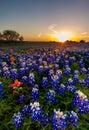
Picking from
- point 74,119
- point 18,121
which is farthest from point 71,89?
point 18,121

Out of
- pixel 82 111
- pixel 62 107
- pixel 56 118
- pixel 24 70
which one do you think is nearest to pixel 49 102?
pixel 62 107

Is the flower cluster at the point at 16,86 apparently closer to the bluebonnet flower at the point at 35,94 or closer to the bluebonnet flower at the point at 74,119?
the bluebonnet flower at the point at 35,94

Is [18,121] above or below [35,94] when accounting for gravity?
below

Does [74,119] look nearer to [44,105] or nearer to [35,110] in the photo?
[35,110]

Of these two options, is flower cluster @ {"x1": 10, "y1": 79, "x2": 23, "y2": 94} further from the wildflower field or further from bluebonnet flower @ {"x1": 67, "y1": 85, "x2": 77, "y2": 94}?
bluebonnet flower @ {"x1": 67, "y1": 85, "x2": 77, "y2": 94}

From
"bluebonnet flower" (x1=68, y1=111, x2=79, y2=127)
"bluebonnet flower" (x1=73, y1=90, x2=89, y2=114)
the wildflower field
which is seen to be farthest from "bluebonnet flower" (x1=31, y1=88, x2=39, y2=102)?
"bluebonnet flower" (x1=68, y1=111, x2=79, y2=127)

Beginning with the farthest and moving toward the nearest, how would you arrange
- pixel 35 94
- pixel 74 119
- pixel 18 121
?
1. pixel 35 94
2. pixel 18 121
3. pixel 74 119

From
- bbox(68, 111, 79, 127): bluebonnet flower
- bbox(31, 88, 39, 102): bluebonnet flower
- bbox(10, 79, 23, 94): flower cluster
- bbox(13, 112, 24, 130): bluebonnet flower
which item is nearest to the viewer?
bbox(68, 111, 79, 127): bluebonnet flower

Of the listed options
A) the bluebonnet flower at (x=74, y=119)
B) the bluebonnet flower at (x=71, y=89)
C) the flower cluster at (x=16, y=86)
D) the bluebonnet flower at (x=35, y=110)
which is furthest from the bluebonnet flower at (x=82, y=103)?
the flower cluster at (x=16, y=86)

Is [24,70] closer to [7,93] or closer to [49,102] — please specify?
[7,93]

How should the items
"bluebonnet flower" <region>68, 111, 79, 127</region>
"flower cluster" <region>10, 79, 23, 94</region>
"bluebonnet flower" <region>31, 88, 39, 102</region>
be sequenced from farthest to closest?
"flower cluster" <region>10, 79, 23, 94</region>, "bluebonnet flower" <region>31, 88, 39, 102</region>, "bluebonnet flower" <region>68, 111, 79, 127</region>

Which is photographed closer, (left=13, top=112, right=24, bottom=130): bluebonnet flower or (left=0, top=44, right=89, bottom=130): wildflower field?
(left=0, top=44, right=89, bottom=130): wildflower field

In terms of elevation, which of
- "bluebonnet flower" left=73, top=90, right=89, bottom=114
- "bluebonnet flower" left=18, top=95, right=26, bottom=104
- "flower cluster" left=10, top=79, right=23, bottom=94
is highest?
"bluebonnet flower" left=73, top=90, right=89, bottom=114

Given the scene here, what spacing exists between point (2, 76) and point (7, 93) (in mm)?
1726
